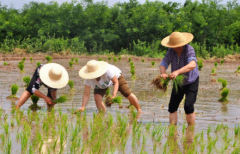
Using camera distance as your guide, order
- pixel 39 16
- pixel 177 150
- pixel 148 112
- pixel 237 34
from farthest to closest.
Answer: pixel 237 34
pixel 39 16
pixel 148 112
pixel 177 150

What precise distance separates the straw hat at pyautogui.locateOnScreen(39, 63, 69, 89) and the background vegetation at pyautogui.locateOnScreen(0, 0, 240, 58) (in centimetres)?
2387

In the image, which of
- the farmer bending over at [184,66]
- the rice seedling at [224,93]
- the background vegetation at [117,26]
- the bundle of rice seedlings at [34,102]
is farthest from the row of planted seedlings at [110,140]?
the background vegetation at [117,26]

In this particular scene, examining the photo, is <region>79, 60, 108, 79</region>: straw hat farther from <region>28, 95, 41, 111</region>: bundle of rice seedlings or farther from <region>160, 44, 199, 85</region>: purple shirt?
<region>28, 95, 41, 111</region>: bundle of rice seedlings

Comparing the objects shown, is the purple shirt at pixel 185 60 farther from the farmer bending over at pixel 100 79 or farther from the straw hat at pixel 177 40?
the farmer bending over at pixel 100 79

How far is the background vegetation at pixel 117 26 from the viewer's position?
105 feet

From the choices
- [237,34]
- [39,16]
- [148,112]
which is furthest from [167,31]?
[148,112]

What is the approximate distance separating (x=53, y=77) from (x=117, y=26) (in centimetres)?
2840

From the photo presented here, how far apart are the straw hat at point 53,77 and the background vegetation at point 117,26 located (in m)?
23.9

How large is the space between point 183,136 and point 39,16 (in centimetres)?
3227

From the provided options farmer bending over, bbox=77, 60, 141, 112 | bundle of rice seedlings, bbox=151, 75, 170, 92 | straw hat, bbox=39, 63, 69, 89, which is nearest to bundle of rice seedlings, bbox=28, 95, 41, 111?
straw hat, bbox=39, 63, 69, 89

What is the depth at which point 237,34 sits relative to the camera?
37.8 meters

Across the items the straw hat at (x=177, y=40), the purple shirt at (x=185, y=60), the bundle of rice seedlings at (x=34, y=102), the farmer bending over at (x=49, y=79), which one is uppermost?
the straw hat at (x=177, y=40)

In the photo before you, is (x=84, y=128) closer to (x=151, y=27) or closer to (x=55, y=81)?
→ (x=55, y=81)

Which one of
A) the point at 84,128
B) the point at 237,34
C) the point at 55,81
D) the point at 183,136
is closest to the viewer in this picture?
the point at 183,136
